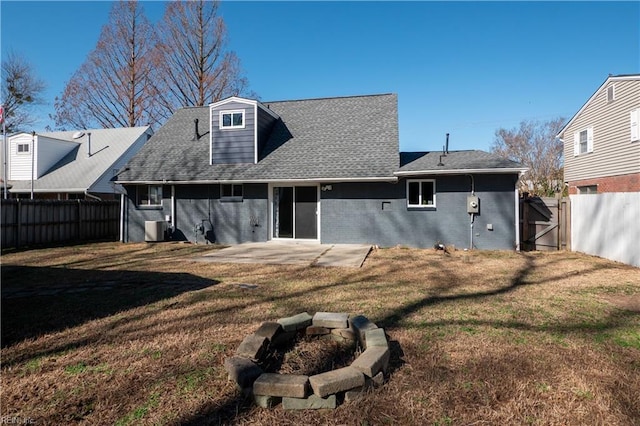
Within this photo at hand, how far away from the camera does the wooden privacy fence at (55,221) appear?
11.5 m

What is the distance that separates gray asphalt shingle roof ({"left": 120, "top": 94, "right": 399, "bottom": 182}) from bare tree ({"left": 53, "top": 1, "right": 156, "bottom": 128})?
28.8 feet

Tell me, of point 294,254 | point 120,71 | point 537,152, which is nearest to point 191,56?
point 120,71

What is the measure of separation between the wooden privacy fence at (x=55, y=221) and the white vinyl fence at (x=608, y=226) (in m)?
18.2

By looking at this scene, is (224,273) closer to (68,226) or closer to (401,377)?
(401,377)

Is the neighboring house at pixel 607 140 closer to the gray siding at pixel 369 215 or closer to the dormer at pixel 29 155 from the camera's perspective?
the gray siding at pixel 369 215

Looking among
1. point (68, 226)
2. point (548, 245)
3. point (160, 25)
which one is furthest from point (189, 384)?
point (160, 25)

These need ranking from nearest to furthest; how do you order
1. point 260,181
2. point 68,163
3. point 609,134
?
1. point 260,181
2. point 609,134
3. point 68,163

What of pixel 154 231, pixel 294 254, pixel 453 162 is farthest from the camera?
pixel 154 231

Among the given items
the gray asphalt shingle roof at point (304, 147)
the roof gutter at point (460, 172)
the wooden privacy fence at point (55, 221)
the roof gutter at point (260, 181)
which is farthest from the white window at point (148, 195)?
the roof gutter at point (460, 172)

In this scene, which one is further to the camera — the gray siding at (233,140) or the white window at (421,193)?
the gray siding at (233,140)

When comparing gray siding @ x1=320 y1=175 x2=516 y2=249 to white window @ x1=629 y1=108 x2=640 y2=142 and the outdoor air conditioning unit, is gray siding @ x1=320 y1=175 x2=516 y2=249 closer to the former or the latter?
white window @ x1=629 y1=108 x2=640 y2=142

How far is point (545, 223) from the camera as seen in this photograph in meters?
10.9

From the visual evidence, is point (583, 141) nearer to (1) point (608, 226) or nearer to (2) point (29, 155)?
(1) point (608, 226)

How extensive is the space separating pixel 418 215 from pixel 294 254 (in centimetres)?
462
